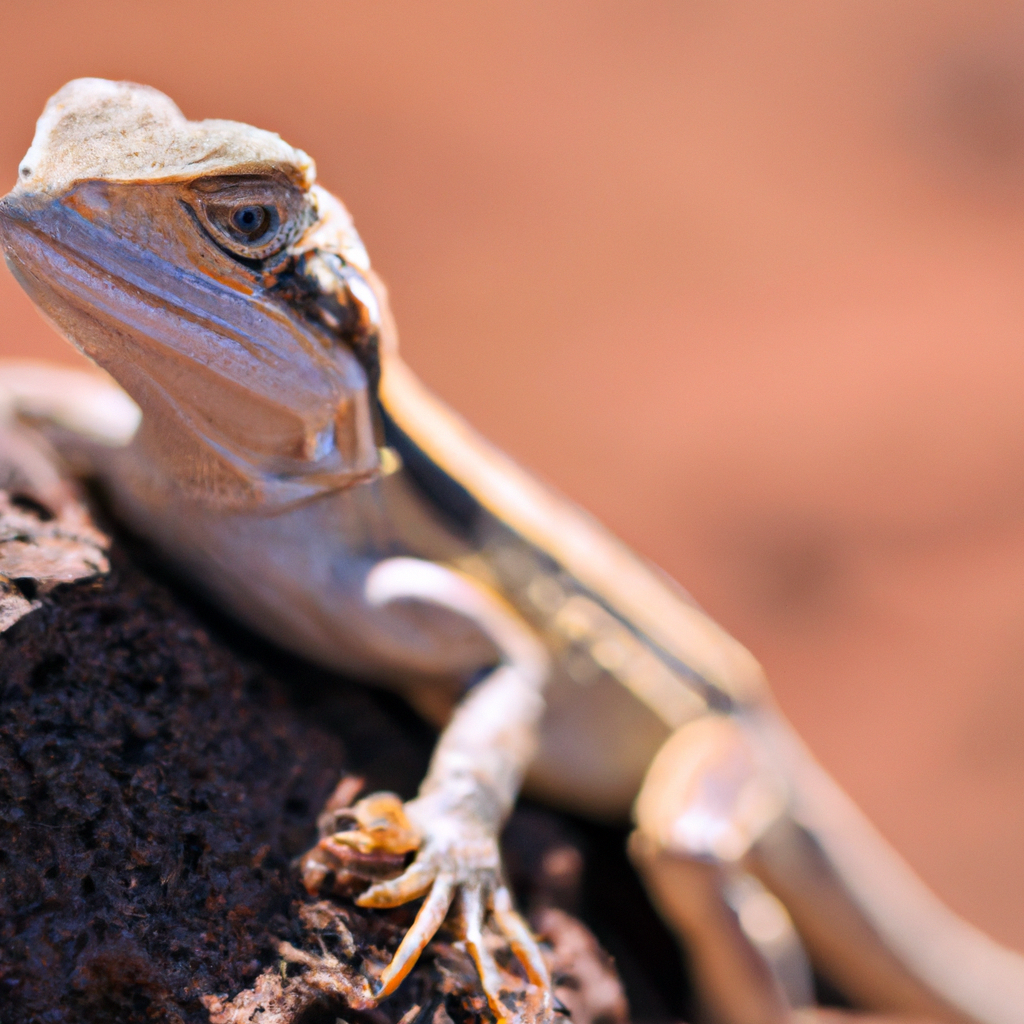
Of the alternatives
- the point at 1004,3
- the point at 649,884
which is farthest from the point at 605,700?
the point at 1004,3

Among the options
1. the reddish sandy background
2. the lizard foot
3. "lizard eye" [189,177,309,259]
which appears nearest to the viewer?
"lizard eye" [189,177,309,259]

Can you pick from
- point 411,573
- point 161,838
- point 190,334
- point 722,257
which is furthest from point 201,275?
point 722,257

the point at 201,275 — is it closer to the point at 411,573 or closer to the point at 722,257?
the point at 411,573

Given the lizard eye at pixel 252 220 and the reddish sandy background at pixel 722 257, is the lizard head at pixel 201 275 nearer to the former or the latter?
the lizard eye at pixel 252 220

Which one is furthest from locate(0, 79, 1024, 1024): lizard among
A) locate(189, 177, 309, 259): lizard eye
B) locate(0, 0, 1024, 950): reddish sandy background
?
locate(0, 0, 1024, 950): reddish sandy background

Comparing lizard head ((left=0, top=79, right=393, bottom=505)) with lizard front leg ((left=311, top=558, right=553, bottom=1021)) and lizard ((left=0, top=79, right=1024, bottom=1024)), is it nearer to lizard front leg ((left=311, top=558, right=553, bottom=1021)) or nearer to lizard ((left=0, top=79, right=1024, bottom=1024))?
lizard ((left=0, top=79, right=1024, bottom=1024))

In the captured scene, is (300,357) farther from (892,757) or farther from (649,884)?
(892,757)

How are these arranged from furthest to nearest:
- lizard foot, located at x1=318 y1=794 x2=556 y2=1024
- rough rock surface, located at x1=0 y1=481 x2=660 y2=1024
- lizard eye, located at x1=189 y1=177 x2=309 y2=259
A: 1. lizard foot, located at x1=318 y1=794 x2=556 y2=1024
2. lizard eye, located at x1=189 y1=177 x2=309 y2=259
3. rough rock surface, located at x1=0 y1=481 x2=660 y2=1024

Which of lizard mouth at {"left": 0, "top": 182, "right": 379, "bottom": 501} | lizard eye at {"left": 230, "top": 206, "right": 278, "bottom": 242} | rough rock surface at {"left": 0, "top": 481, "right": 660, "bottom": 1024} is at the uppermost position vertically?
lizard eye at {"left": 230, "top": 206, "right": 278, "bottom": 242}

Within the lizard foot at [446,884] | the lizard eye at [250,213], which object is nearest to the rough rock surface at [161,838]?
the lizard foot at [446,884]
